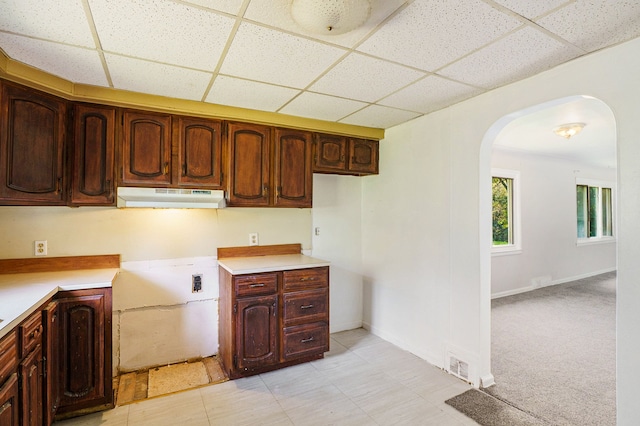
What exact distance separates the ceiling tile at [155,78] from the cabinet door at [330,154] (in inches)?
49.6

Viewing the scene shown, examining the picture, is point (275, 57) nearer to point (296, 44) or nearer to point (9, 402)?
point (296, 44)

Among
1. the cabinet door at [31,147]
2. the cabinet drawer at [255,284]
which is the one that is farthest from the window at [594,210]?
the cabinet door at [31,147]

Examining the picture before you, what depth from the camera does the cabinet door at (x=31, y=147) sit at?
6.78ft

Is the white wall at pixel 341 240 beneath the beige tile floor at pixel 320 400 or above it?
above

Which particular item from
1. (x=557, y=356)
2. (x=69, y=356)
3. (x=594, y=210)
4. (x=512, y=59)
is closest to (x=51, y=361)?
(x=69, y=356)

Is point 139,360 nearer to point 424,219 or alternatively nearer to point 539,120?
point 424,219

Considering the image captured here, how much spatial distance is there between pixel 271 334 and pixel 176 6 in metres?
2.46

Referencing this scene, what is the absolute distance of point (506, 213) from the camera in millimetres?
5406

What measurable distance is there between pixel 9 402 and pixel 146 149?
183 centimetres

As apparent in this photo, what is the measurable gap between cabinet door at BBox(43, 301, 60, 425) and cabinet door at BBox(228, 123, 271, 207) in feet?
4.82

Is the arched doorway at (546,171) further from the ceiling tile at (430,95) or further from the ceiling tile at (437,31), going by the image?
the ceiling tile at (437,31)

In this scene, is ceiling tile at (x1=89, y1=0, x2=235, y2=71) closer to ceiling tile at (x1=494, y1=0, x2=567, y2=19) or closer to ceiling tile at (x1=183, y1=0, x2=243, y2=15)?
ceiling tile at (x1=183, y1=0, x2=243, y2=15)

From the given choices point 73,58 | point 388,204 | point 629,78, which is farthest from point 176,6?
point 388,204

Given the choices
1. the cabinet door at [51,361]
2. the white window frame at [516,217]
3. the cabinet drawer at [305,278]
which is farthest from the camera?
the white window frame at [516,217]
